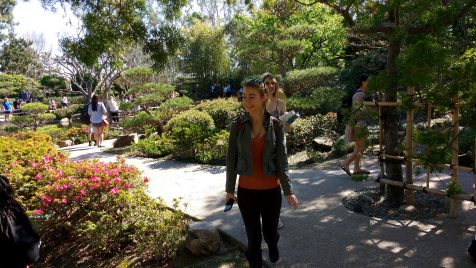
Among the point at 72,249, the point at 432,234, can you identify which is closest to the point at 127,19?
the point at 72,249

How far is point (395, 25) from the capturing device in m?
4.50

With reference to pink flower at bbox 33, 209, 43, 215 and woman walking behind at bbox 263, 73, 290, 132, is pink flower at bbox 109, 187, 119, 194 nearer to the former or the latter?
pink flower at bbox 33, 209, 43, 215

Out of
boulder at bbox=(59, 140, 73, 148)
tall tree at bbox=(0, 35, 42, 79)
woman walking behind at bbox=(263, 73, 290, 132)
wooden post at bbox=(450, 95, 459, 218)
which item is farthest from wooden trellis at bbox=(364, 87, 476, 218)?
tall tree at bbox=(0, 35, 42, 79)

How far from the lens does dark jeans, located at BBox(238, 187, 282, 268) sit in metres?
3.27

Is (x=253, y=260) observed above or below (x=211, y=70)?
below

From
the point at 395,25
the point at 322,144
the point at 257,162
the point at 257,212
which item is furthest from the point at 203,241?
the point at 322,144

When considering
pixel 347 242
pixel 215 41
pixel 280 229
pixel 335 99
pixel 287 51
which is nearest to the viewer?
pixel 347 242

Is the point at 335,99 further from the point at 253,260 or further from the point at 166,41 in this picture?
the point at 253,260

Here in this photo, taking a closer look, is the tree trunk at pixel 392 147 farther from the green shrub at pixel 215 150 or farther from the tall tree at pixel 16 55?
the tall tree at pixel 16 55

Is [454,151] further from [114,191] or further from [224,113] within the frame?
[224,113]

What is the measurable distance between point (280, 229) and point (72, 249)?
2548 millimetres

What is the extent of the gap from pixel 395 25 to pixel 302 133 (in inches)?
190

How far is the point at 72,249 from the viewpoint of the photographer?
496 cm

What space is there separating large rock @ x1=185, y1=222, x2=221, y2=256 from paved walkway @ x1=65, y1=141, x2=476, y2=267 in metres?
0.25
